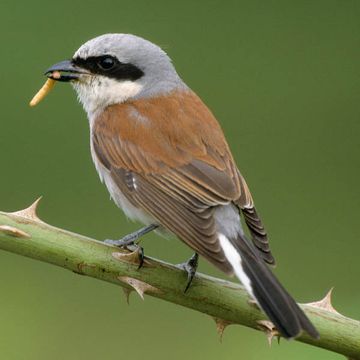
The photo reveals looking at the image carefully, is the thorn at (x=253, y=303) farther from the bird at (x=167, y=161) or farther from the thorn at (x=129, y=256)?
the thorn at (x=129, y=256)

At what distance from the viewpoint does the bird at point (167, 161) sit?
2.85 meters

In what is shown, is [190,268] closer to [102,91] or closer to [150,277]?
[150,277]

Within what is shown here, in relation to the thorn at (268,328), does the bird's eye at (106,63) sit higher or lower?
higher

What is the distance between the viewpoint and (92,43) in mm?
3637

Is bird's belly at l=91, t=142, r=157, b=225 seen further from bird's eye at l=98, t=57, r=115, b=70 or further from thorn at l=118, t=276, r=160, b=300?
thorn at l=118, t=276, r=160, b=300

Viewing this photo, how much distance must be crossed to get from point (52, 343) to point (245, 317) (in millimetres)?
883

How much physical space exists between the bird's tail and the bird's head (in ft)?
2.98

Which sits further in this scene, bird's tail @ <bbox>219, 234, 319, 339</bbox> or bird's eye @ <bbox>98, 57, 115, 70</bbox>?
bird's eye @ <bbox>98, 57, 115, 70</bbox>

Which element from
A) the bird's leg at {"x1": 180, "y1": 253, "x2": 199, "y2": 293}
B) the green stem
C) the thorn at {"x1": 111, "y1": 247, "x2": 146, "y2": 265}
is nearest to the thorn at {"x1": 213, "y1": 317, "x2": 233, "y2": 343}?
the green stem

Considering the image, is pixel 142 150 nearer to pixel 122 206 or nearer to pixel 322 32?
pixel 122 206

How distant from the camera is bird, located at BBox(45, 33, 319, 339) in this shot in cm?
285

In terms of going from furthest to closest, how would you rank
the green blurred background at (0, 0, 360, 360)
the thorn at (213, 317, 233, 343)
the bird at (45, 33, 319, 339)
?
1. the green blurred background at (0, 0, 360, 360)
2. the bird at (45, 33, 319, 339)
3. the thorn at (213, 317, 233, 343)

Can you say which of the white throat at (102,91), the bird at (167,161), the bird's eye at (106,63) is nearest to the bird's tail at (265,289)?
the bird at (167,161)

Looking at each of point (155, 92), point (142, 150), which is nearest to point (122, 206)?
point (142, 150)
